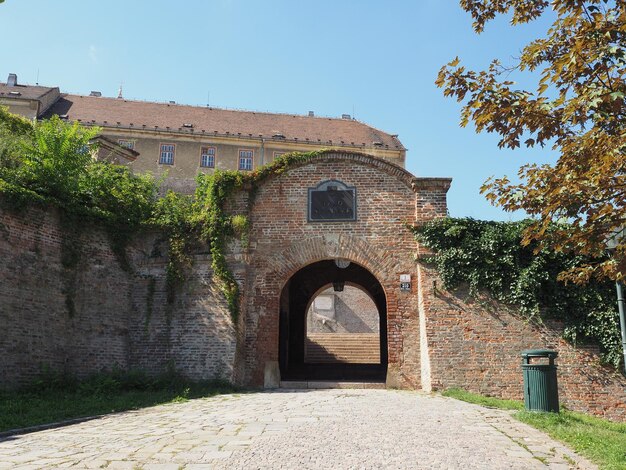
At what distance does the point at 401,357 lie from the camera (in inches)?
531

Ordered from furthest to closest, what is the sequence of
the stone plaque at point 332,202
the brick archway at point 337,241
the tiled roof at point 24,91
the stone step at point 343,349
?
the tiled roof at point 24,91
the stone step at point 343,349
the stone plaque at point 332,202
the brick archway at point 337,241

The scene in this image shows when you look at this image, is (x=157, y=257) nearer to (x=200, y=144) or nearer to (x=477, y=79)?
(x=477, y=79)

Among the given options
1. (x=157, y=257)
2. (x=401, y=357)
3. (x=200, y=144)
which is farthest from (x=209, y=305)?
(x=200, y=144)

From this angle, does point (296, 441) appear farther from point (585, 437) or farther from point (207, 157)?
point (207, 157)

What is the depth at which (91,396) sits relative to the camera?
11.4 meters

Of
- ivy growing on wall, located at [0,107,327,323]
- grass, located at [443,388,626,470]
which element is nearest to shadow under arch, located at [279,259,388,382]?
ivy growing on wall, located at [0,107,327,323]

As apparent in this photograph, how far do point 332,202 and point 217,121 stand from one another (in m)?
27.5

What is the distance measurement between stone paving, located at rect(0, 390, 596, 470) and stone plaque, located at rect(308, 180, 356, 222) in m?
5.90

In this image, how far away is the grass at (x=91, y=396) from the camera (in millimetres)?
9029

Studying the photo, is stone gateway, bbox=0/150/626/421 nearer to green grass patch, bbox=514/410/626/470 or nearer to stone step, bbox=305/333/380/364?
green grass patch, bbox=514/410/626/470

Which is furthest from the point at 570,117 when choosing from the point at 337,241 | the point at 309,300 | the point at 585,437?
the point at 309,300

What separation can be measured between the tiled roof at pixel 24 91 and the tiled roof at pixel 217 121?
3.83ft

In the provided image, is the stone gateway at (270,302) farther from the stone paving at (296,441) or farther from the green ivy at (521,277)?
the stone paving at (296,441)

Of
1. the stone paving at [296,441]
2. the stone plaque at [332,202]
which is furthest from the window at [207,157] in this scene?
the stone paving at [296,441]
